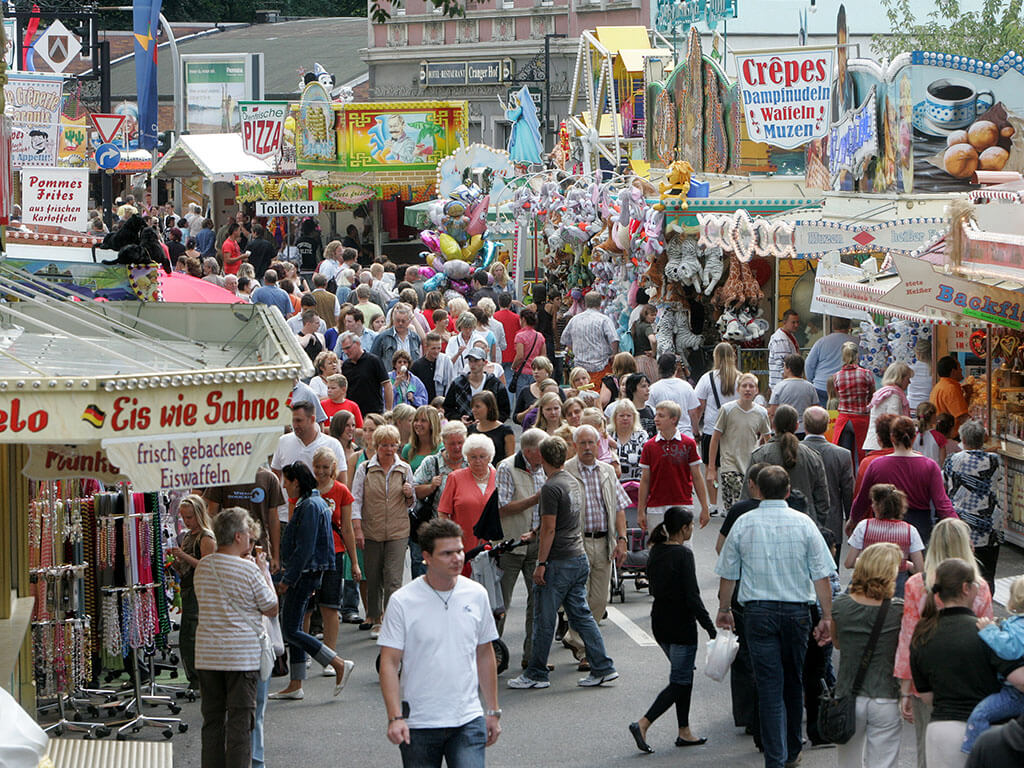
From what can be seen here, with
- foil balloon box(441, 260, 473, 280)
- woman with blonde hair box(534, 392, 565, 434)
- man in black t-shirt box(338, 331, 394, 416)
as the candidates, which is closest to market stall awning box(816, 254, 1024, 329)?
woman with blonde hair box(534, 392, 565, 434)

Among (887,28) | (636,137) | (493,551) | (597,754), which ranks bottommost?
(597,754)

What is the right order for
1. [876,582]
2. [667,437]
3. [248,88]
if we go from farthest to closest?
[248,88], [667,437], [876,582]

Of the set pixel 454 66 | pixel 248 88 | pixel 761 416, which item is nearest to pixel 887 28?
pixel 454 66

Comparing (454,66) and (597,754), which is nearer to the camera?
(597,754)

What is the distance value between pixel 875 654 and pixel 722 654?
110 centimetres

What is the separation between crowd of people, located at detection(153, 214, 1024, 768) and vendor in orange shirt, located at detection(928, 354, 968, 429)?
2 centimetres

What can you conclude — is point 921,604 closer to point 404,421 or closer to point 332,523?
point 332,523

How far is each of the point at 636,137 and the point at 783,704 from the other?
23652 millimetres

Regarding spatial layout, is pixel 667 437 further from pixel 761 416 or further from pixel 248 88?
pixel 248 88

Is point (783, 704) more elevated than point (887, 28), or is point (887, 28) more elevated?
point (887, 28)

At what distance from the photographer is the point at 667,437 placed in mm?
11008

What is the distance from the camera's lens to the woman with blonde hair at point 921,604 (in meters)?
6.91

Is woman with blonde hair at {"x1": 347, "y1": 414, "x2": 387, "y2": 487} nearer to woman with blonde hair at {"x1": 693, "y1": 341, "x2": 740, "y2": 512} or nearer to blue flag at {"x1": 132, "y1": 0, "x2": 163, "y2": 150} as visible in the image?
woman with blonde hair at {"x1": 693, "y1": 341, "x2": 740, "y2": 512}

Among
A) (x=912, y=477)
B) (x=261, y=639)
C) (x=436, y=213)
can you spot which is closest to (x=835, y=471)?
(x=912, y=477)
